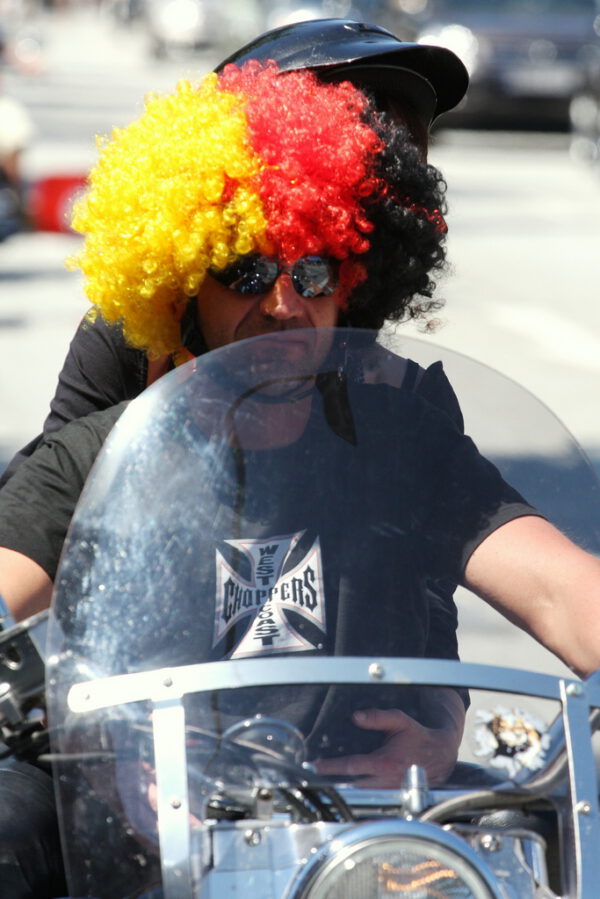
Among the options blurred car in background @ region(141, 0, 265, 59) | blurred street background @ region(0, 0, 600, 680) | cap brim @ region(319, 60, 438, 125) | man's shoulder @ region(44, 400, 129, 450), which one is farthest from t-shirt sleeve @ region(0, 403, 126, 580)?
blurred car in background @ region(141, 0, 265, 59)

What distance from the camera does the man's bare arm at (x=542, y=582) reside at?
183 cm

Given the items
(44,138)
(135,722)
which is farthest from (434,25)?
(135,722)

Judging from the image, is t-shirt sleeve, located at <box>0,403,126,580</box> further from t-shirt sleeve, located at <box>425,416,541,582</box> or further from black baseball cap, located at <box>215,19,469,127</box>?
black baseball cap, located at <box>215,19,469,127</box>

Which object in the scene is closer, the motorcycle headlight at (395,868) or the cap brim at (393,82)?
the motorcycle headlight at (395,868)

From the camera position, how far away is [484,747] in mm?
1609

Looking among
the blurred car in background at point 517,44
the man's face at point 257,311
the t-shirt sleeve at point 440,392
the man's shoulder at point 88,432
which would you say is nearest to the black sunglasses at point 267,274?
the man's face at point 257,311

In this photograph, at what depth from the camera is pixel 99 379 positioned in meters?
2.73

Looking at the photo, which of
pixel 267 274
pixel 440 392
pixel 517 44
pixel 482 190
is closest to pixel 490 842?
pixel 440 392

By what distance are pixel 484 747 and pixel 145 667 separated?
1.22 ft

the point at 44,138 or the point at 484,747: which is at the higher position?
the point at 44,138

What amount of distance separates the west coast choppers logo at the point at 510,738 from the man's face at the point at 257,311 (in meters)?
0.70

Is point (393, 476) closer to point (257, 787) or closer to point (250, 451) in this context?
point (250, 451)

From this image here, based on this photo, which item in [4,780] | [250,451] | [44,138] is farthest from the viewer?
[44,138]

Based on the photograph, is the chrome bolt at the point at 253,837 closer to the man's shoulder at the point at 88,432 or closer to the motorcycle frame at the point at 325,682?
the motorcycle frame at the point at 325,682
